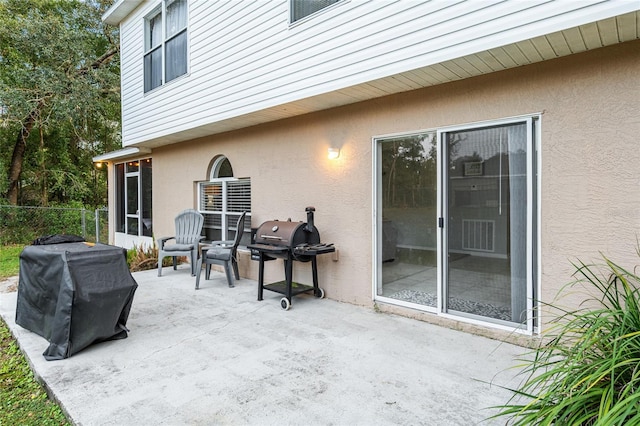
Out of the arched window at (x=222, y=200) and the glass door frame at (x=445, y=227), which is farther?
the arched window at (x=222, y=200)

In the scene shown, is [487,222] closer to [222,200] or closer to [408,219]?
[408,219]

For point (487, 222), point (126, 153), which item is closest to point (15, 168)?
point (126, 153)

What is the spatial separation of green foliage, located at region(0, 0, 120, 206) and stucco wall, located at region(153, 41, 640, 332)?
349 inches

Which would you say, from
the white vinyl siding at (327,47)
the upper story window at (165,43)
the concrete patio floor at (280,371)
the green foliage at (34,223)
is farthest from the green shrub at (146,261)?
the green foliage at (34,223)

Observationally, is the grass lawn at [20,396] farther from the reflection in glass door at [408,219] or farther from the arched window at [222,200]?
the arched window at [222,200]

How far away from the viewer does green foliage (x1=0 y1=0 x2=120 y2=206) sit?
427 inches

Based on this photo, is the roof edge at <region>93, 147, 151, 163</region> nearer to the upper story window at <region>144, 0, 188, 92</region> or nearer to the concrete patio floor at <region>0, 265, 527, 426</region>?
the upper story window at <region>144, 0, 188, 92</region>

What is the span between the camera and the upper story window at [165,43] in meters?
6.51

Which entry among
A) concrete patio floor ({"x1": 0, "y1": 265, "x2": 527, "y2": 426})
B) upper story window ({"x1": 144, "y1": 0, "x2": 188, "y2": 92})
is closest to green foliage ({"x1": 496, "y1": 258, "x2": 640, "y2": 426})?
concrete patio floor ({"x1": 0, "y1": 265, "x2": 527, "y2": 426})

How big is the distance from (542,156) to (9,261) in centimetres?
1071

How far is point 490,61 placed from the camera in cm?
329

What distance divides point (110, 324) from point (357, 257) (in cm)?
273

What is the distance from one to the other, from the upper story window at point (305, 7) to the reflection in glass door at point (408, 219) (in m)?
1.68

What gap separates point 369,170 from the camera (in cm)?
454
